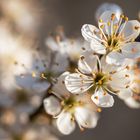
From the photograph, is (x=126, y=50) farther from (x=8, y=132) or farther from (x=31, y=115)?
(x=8, y=132)

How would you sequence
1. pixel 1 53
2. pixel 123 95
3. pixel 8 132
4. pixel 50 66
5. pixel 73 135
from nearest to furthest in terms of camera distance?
pixel 123 95, pixel 50 66, pixel 8 132, pixel 1 53, pixel 73 135

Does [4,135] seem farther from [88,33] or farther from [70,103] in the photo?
[88,33]

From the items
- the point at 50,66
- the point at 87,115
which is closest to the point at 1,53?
the point at 50,66

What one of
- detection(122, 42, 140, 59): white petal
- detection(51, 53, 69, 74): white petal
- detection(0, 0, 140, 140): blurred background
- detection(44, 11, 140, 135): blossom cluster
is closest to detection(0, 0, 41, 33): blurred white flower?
detection(0, 0, 140, 140): blurred background

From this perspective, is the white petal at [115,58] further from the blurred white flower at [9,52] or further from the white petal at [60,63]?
A: the blurred white flower at [9,52]

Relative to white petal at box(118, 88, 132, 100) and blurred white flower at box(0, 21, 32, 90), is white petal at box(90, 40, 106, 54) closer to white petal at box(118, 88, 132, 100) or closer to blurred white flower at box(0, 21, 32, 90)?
white petal at box(118, 88, 132, 100)

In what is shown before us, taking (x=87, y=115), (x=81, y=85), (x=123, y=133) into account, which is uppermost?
(x=81, y=85)

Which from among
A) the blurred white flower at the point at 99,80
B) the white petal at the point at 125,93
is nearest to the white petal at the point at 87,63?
the blurred white flower at the point at 99,80

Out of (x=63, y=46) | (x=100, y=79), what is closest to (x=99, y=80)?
(x=100, y=79)
